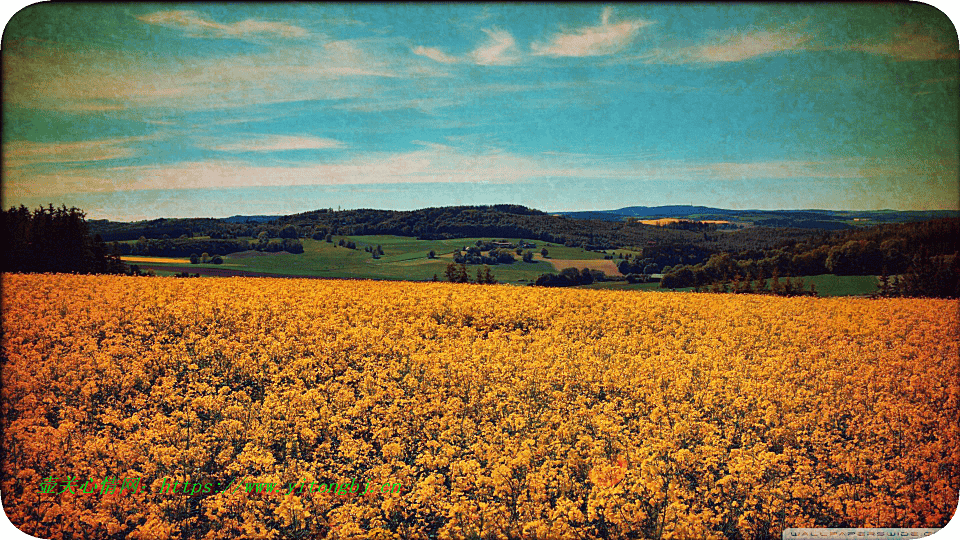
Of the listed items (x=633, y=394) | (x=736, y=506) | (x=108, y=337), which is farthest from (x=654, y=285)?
(x=108, y=337)

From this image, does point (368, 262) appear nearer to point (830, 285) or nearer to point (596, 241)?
point (596, 241)

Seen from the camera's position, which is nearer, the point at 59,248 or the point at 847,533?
the point at 847,533

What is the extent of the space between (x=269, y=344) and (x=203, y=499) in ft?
11.4

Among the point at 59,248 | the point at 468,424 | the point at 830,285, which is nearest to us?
the point at 468,424

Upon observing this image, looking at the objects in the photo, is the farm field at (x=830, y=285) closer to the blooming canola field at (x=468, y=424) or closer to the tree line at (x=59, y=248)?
the blooming canola field at (x=468, y=424)

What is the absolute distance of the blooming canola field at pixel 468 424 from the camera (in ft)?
18.5

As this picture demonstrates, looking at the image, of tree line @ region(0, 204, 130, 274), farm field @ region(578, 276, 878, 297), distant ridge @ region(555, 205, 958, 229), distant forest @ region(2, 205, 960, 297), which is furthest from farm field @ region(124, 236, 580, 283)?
distant ridge @ region(555, 205, 958, 229)

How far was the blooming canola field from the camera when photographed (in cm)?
563

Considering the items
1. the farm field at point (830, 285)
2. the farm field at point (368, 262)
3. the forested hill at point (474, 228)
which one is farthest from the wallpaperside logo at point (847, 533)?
the farm field at point (368, 262)

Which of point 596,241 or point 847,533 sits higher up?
point 596,241

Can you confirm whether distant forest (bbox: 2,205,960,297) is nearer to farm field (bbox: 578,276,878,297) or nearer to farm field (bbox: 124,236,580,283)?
farm field (bbox: 578,276,878,297)

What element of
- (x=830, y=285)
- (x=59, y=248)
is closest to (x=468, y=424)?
(x=59, y=248)

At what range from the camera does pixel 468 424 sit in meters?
6.68

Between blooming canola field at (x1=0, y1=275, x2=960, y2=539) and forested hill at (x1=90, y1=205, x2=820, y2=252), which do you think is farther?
forested hill at (x1=90, y1=205, x2=820, y2=252)
